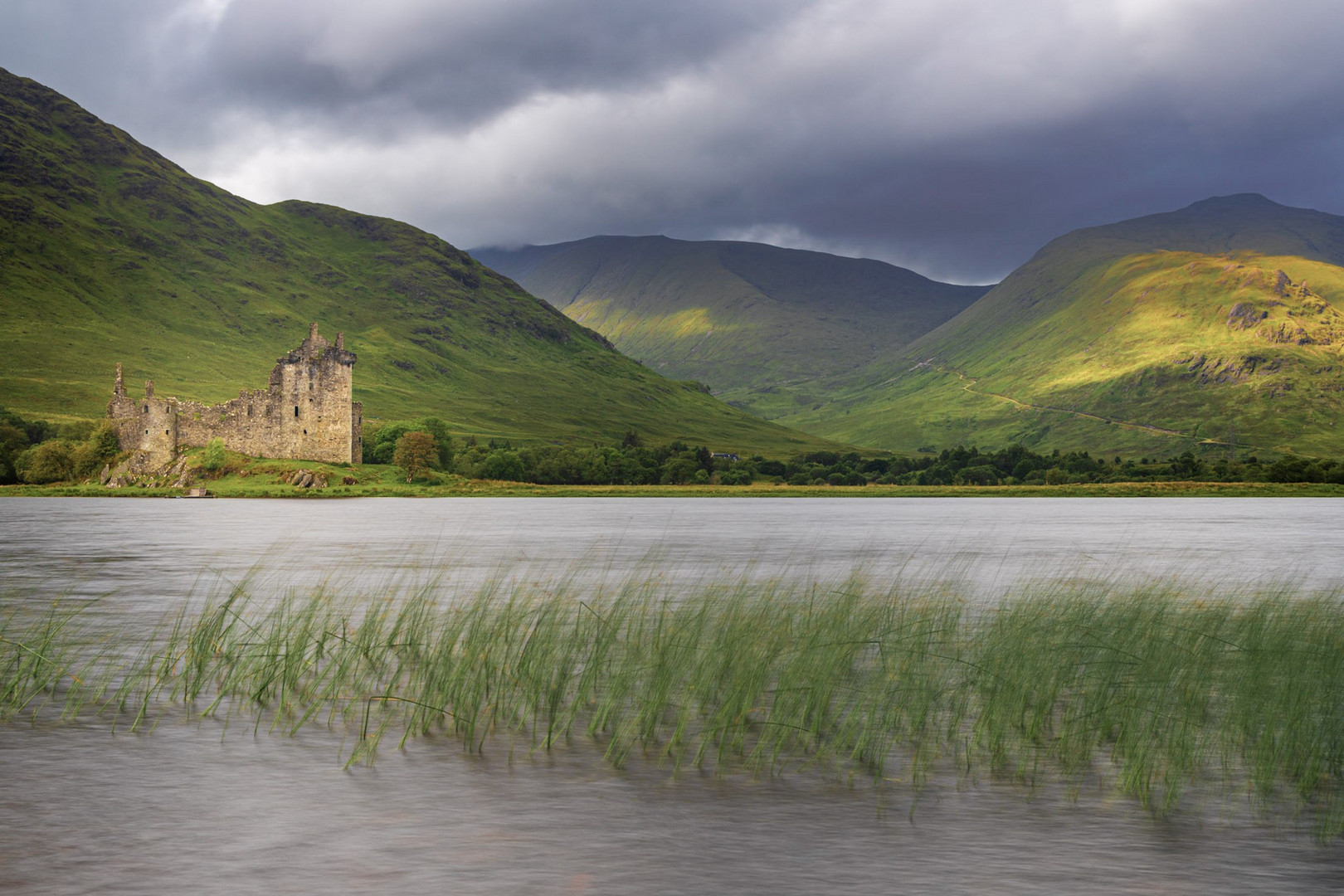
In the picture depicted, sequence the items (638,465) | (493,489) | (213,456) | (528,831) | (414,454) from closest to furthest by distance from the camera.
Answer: (528,831) → (213,456) → (414,454) → (493,489) → (638,465)

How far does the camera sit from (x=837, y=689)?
15.5m

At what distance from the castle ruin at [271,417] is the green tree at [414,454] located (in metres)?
6.95

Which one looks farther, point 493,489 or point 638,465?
point 638,465

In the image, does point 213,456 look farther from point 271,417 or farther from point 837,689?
point 837,689

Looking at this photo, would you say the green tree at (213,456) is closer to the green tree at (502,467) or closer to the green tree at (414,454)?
the green tree at (414,454)

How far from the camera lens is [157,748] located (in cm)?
1304

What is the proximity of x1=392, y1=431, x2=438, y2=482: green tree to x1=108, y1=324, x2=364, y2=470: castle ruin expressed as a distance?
6953 millimetres

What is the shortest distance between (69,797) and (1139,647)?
1440cm

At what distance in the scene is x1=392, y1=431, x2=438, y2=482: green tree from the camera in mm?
124875

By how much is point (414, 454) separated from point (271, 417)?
1687 centimetres

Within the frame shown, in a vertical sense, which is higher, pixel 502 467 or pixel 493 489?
pixel 502 467

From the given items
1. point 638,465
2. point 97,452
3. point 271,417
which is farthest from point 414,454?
point 638,465

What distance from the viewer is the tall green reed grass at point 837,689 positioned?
1205cm

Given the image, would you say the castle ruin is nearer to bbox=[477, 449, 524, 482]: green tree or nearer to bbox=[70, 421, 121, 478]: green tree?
bbox=[70, 421, 121, 478]: green tree
